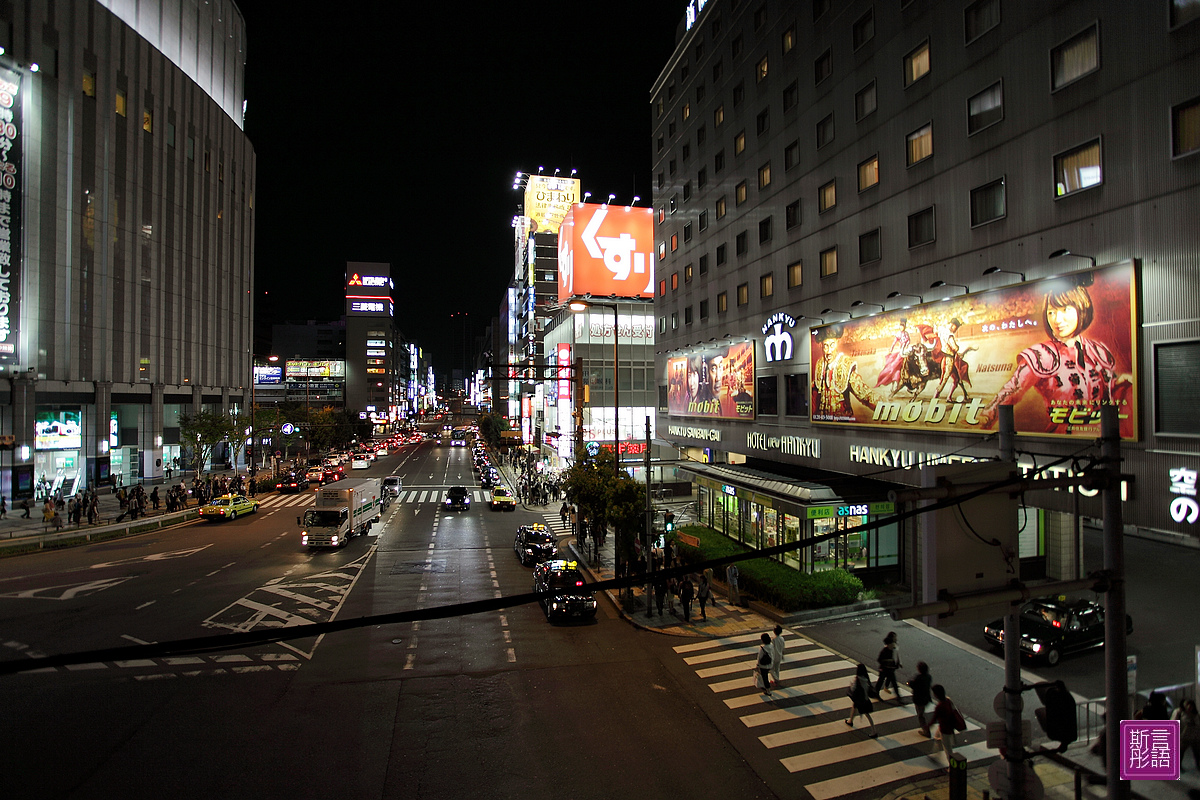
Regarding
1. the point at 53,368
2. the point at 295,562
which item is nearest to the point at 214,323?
the point at 53,368

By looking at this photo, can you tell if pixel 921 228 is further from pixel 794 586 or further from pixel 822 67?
pixel 794 586

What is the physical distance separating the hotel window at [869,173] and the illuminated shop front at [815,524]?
1143 cm

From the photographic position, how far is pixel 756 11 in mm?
30219

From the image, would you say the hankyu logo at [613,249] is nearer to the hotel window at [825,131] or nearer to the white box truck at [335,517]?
the white box truck at [335,517]

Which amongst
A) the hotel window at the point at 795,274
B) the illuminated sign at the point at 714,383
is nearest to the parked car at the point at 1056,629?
the illuminated sign at the point at 714,383

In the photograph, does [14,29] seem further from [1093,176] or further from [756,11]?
[1093,176]

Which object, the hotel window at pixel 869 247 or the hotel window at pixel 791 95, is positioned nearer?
the hotel window at pixel 869 247

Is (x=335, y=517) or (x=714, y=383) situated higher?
(x=714, y=383)

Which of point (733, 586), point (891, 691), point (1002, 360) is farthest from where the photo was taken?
point (733, 586)

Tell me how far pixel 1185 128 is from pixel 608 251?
187ft

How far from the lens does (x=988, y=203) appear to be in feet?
57.3

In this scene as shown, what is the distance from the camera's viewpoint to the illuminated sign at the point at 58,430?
1756 inches

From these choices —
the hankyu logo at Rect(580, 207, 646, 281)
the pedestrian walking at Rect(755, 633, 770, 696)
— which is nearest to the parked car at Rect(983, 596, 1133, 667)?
the pedestrian walking at Rect(755, 633, 770, 696)

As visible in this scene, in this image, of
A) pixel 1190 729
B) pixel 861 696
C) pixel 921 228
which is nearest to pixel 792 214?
pixel 921 228
